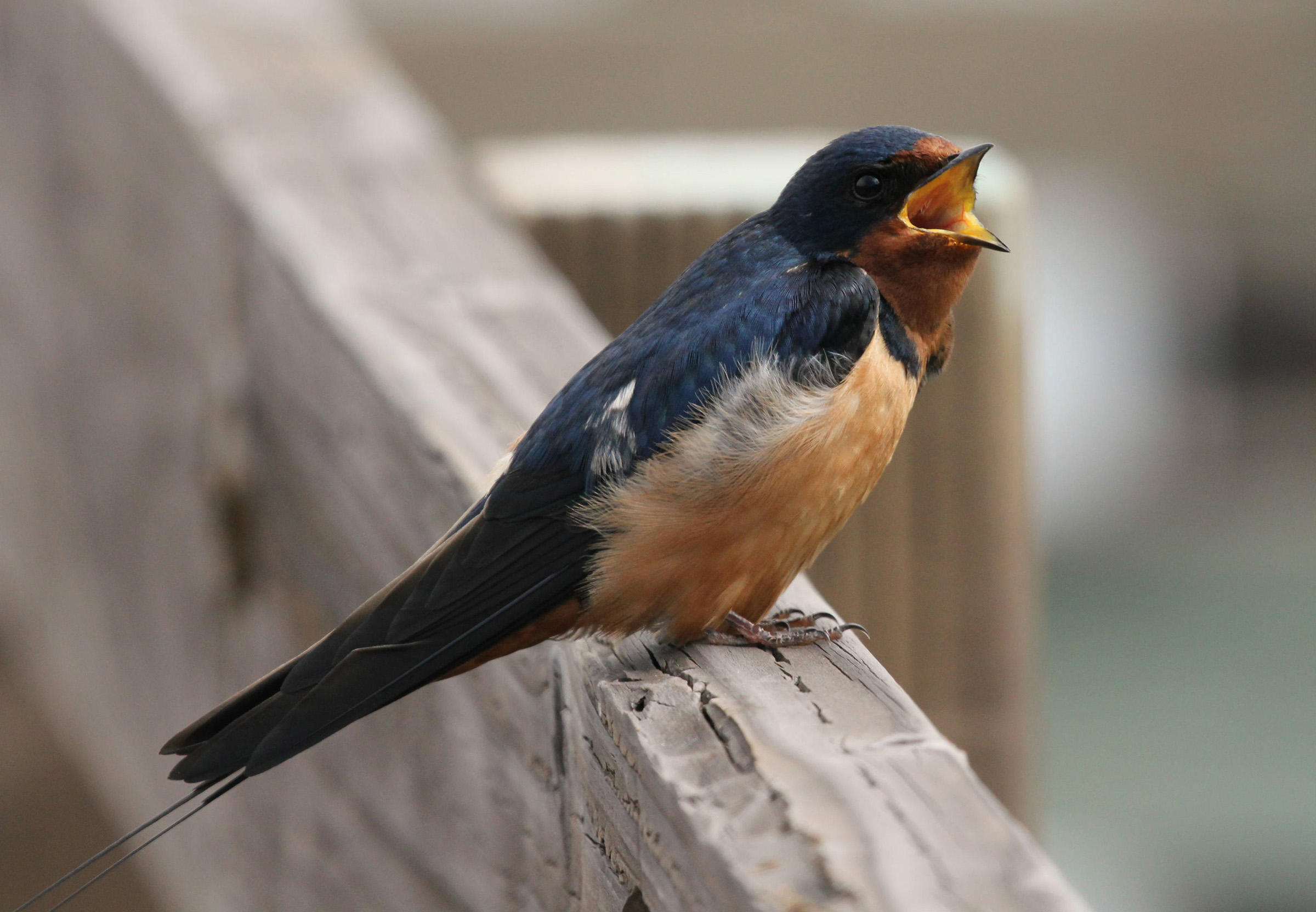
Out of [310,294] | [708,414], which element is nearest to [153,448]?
[310,294]

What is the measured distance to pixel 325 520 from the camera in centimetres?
160

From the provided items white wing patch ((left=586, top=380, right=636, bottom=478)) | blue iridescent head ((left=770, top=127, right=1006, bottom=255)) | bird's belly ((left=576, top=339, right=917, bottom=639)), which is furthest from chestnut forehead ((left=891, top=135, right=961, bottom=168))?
white wing patch ((left=586, top=380, right=636, bottom=478))

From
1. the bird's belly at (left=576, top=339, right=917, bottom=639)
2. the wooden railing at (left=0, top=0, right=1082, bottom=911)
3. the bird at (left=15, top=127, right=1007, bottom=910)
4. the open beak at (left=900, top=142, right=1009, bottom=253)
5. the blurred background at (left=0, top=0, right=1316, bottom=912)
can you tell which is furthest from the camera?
the blurred background at (left=0, top=0, right=1316, bottom=912)

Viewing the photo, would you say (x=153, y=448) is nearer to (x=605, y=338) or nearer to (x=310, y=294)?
(x=310, y=294)

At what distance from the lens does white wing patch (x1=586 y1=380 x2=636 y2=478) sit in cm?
148

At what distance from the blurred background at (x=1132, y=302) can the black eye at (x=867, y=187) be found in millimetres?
2751

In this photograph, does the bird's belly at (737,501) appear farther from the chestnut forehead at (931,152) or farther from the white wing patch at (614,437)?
the chestnut forehead at (931,152)

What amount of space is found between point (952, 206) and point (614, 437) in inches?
17.9

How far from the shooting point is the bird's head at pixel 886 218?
1629 millimetres

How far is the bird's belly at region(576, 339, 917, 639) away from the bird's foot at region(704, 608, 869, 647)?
0.08ft

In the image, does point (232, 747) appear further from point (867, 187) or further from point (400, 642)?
point (867, 187)

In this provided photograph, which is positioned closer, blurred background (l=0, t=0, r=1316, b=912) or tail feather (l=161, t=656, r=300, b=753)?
tail feather (l=161, t=656, r=300, b=753)

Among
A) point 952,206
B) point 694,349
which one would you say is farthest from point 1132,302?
point 694,349

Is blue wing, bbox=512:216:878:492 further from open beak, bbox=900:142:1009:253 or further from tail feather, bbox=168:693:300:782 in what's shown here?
tail feather, bbox=168:693:300:782
